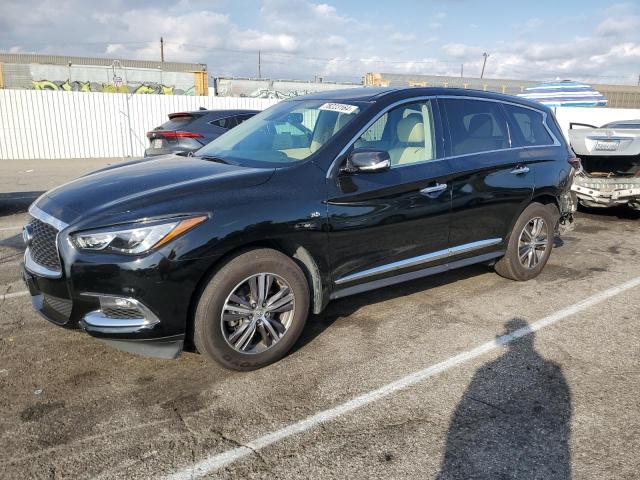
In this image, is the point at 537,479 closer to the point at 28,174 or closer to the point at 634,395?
the point at 634,395

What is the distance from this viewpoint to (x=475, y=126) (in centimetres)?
481

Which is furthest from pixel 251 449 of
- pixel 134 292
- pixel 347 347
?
pixel 347 347

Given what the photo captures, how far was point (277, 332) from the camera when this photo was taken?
11.8ft

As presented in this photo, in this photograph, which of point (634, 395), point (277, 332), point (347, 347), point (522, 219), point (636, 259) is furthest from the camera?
point (636, 259)

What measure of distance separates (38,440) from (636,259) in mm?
6481

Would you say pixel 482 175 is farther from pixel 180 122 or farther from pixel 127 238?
pixel 180 122

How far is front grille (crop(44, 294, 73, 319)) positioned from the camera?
318cm

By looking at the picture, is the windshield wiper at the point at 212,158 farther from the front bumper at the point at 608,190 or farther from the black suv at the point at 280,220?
the front bumper at the point at 608,190

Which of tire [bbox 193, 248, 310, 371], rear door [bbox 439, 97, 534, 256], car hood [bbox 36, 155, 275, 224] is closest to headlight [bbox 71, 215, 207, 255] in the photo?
car hood [bbox 36, 155, 275, 224]

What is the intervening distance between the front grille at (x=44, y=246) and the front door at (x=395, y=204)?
175 cm

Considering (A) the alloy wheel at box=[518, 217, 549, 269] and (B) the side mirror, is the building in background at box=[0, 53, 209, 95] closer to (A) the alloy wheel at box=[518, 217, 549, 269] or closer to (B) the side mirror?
(A) the alloy wheel at box=[518, 217, 549, 269]

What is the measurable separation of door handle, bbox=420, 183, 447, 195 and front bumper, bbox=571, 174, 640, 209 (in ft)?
14.6

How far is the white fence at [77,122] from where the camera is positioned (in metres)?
17.6

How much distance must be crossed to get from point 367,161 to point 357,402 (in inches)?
63.8
